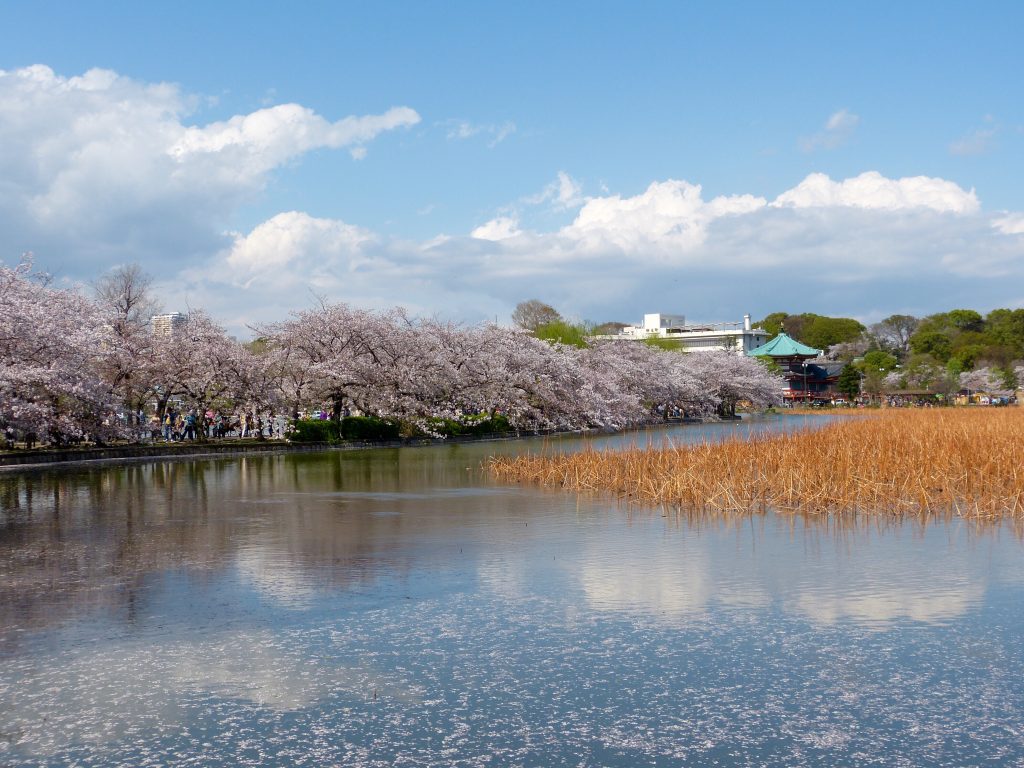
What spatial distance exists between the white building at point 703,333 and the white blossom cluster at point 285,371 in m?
69.0

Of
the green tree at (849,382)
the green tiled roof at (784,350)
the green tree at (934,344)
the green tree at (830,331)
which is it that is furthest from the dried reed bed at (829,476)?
the green tree at (830,331)

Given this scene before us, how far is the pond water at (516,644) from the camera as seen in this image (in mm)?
5598

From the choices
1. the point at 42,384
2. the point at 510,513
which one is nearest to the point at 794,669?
the point at 510,513

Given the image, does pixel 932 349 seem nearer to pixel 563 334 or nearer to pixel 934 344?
pixel 934 344

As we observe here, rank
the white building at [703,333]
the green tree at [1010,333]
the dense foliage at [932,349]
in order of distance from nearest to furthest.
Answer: the dense foliage at [932,349] → the green tree at [1010,333] → the white building at [703,333]

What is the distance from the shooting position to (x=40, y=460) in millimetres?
27797

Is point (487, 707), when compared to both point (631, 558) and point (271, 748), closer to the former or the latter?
point (271, 748)

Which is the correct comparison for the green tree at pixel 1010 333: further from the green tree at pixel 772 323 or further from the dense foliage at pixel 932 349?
the green tree at pixel 772 323

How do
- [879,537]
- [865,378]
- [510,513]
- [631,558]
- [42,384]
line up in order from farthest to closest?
[865,378], [42,384], [510,513], [879,537], [631,558]

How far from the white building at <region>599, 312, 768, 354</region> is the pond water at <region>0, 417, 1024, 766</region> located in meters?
109

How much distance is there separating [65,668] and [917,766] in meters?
5.69

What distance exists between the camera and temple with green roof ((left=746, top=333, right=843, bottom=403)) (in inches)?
3976

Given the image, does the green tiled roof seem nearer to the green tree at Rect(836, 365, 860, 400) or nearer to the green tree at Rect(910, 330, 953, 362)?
the green tree at Rect(836, 365, 860, 400)

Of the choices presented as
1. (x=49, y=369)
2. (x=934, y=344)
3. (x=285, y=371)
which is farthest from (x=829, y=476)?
(x=934, y=344)
